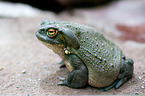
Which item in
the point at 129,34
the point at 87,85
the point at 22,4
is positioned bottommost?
the point at 87,85

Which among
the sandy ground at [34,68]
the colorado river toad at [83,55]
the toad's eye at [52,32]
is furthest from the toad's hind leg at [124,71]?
the toad's eye at [52,32]

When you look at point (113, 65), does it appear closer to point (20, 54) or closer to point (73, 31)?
point (73, 31)

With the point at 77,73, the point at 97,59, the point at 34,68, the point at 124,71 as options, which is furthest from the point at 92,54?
the point at 34,68

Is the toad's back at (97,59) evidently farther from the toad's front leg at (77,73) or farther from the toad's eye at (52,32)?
the toad's eye at (52,32)

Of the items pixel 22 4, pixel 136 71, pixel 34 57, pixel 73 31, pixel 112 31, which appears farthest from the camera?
pixel 22 4

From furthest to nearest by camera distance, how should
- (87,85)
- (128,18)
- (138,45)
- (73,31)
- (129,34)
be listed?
(128,18)
(129,34)
(138,45)
(87,85)
(73,31)

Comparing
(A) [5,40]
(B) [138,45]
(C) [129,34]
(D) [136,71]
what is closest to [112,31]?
(C) [129,34]
